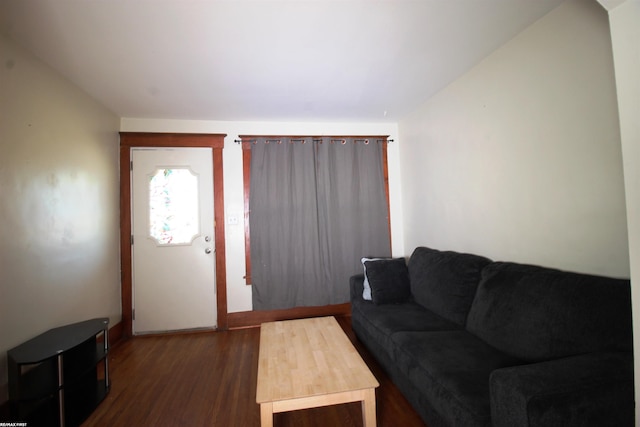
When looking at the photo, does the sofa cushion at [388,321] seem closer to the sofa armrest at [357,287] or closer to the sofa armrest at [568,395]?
the sofa armrest at [357,287]

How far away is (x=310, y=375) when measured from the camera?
1444mm

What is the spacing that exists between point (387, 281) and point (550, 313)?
1273mm

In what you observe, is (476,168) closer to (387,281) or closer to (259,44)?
(387,281)

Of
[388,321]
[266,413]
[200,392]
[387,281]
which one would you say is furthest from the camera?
[387,281]

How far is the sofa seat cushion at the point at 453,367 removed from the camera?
3.65ft

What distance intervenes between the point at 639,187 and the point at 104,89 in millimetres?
3515

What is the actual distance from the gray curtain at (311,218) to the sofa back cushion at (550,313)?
5.25 ft

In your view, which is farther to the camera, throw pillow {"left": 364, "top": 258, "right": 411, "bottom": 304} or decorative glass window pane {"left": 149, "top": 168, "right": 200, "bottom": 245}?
decorative glass window pane {"left": 149, "top": 168, "right": 200, "bottom": 245}

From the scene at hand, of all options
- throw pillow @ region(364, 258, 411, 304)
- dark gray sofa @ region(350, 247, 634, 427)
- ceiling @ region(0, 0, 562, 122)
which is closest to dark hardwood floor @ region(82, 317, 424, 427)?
dark gray sofa @ region(350, 247, 634, 427)

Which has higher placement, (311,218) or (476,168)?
(476,168)

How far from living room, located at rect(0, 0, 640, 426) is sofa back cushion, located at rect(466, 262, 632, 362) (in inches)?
8.6

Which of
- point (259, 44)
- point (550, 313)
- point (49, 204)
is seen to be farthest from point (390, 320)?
point (49, 204)

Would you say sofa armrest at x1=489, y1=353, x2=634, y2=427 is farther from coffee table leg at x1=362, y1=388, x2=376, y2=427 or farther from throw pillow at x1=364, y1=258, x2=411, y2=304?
throw pillow at x1=364, y1=258, x2=411, y2=304

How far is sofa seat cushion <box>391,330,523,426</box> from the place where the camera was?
111 cm
